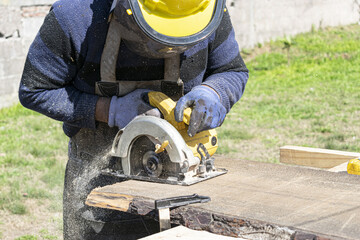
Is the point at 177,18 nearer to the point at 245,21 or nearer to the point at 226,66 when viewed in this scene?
the point at 226,66

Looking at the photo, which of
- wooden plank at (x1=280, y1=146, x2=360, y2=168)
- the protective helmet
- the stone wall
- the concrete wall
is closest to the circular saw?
the protective helmet

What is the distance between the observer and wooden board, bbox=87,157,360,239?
155 centimetres

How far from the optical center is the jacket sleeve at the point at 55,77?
213 centimetres

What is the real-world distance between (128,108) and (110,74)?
0.53 ft

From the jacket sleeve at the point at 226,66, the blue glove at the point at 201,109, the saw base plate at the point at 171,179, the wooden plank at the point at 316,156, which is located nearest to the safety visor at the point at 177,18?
the blue glove at the point at 201,109

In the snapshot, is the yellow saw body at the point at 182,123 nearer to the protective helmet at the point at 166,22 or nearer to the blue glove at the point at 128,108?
the blue glove at the point at 128,108

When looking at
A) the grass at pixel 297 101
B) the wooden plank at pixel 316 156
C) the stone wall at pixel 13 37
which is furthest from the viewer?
the stone wall at pixel 13 37

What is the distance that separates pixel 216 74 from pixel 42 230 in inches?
69.6

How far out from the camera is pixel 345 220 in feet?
5.17

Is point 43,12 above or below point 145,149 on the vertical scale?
above

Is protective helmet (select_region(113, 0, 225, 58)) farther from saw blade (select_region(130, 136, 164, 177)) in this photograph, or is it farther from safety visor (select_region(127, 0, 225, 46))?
saw blade (select_region(130, 136, 164, 177))

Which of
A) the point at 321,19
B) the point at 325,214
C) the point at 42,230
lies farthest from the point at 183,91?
the point at 321,19

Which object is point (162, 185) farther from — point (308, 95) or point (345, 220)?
point (308, 95)

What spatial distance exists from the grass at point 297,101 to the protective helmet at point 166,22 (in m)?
2.84
